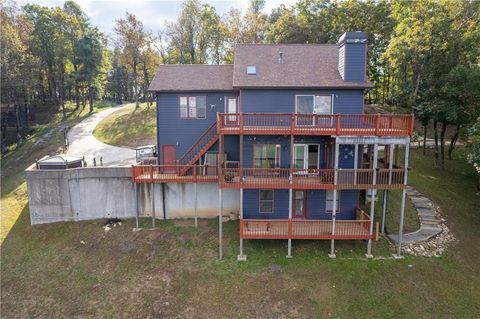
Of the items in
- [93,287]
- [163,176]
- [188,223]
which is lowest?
[93,287]

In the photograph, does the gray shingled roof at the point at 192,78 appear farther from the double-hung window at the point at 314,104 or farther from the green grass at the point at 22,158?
the green grass at the point at 22,158

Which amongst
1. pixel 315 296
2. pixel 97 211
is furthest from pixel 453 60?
pixel 97 211

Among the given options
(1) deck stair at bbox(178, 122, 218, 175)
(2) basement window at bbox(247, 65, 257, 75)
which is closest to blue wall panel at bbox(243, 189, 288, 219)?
(1) deck stair at bbox(178, 122, 218, 175)

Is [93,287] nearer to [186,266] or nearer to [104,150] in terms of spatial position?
[186,266]

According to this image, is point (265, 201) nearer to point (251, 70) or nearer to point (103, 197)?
point (251, 70)

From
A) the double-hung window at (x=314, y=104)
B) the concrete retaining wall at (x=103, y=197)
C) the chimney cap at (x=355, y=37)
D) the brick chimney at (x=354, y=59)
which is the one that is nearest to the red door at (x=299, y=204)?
the concrete retaining wall at (x=103, y=197)

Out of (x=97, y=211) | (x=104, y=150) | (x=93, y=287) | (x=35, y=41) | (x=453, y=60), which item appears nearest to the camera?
(x=93, y=287)

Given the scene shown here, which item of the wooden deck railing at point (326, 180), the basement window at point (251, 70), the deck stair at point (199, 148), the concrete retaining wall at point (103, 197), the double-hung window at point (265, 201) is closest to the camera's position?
the wooden deck railing at point (326, 180)

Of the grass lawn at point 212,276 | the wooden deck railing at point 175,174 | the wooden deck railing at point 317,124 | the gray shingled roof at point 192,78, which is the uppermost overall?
the gray shingled roof at point 192,78
